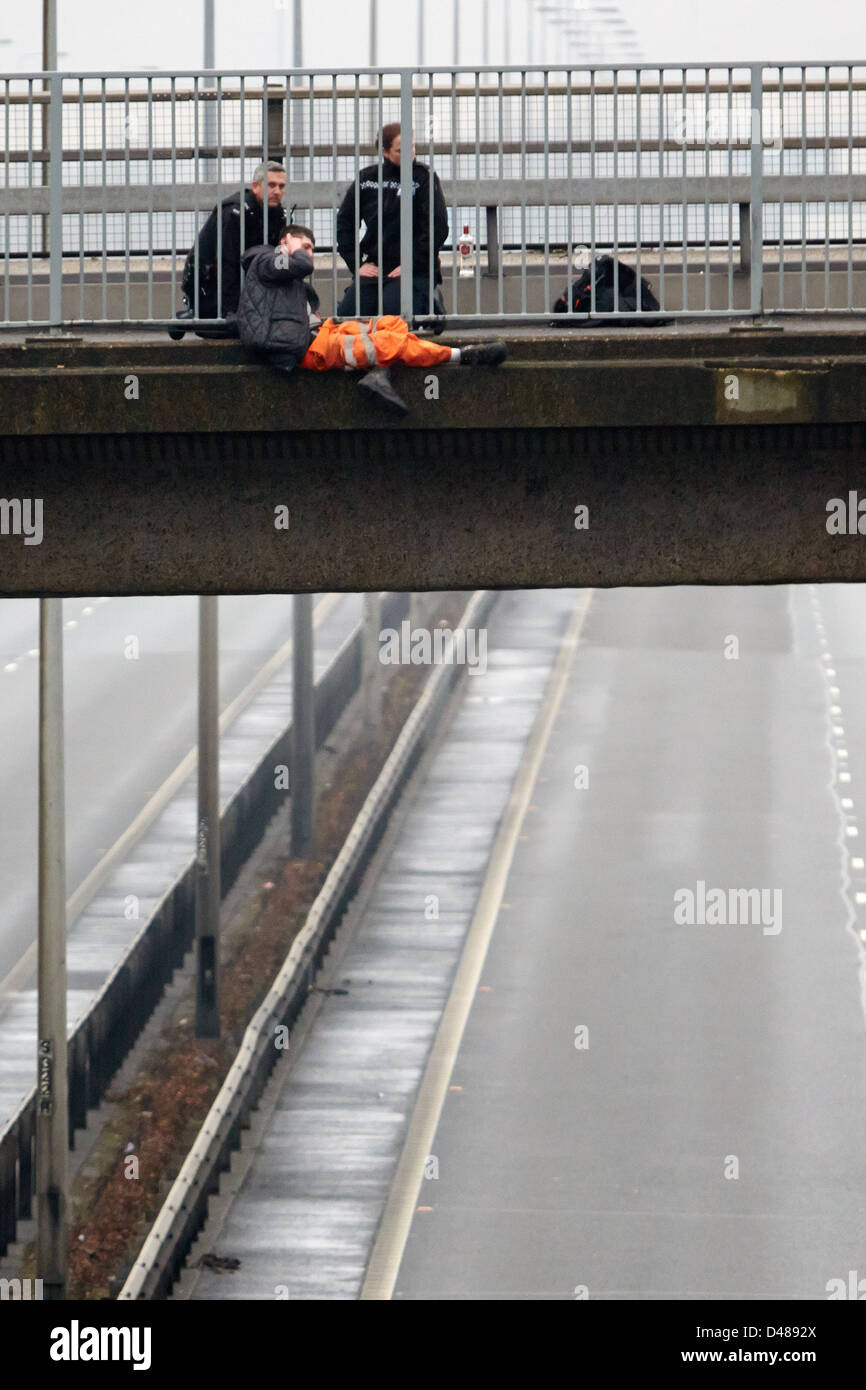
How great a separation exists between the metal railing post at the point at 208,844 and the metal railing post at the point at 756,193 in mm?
15857

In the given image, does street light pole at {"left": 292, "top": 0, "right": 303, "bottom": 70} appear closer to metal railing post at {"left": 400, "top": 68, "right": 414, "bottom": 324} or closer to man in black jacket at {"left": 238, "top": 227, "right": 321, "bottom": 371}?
metal railing post at {"left": 400, "top": 68, "right": 414, "bottom": 324}

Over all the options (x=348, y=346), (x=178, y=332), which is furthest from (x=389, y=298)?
(x=348, y=346)

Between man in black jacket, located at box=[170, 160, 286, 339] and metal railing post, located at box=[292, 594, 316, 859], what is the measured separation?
22.5 meters

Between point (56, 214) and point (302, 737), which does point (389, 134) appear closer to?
→ point (56, 214)

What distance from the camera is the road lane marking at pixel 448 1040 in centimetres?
2458

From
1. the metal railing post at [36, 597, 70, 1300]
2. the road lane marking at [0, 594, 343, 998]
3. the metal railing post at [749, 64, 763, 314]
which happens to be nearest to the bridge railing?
the metal railing post at [749, 64, 763, 314]

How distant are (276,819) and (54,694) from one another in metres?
19.0

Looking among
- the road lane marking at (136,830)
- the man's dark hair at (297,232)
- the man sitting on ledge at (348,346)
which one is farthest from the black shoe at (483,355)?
the road lane marking at (136,830)

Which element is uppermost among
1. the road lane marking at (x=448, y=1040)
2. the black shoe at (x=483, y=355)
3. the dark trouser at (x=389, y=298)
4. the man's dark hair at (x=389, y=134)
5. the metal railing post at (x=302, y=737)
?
the man's dark hair at (x=389, y=134)

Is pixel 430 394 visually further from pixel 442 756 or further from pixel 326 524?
pixel 442 756

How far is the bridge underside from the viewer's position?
13.9m

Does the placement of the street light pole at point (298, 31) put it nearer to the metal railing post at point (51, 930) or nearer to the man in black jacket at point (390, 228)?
the metal railing post at point (51, 930)
